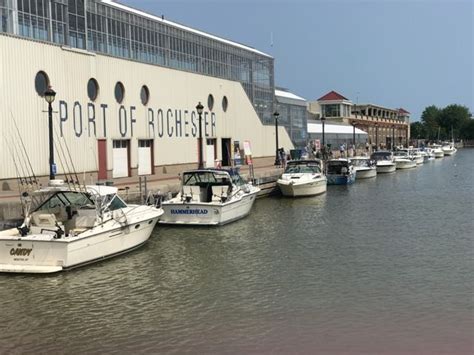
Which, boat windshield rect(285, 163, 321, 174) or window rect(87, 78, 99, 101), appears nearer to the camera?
window rect(87, 78, 99, 101)

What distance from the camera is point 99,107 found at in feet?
110

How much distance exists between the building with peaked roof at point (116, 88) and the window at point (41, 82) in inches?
2.3

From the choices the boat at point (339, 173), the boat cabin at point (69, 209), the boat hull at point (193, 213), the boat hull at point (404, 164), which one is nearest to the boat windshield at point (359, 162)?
the boat at point (339, 173)

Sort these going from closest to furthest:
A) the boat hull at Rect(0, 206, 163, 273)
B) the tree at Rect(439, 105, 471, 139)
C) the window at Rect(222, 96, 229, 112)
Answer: the boat hull at Rect(0, 206, 163, 273) < the window at Rect(222, 96, 229, 112) < the tree at Rect(439, 105, 471, 139)

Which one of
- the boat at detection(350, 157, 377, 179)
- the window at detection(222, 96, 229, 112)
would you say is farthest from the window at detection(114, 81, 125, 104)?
the boat at detection(350, 157, 377, 179)

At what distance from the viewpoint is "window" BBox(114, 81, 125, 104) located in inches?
1391

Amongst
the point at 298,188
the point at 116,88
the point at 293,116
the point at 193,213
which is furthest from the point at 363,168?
the point at 193,213

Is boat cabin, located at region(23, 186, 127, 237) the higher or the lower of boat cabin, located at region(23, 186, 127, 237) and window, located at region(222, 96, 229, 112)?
the lower

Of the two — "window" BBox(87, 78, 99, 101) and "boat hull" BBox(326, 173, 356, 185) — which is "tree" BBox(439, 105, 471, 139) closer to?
"boat hull" BBox(326, 173, 356, 185)

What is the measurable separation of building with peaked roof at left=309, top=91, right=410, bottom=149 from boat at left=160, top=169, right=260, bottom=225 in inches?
3256

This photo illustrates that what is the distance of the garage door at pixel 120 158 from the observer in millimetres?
35281

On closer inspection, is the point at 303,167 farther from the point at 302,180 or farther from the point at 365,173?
the point at 365,173

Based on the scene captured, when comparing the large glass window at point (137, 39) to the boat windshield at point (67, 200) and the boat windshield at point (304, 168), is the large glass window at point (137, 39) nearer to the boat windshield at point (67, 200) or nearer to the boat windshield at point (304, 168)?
the boat windshield at point (304, 168)

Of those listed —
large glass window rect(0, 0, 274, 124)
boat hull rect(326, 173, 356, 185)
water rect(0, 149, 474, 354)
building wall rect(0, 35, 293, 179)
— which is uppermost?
large glass window rect(0, 0, 274, 124)
